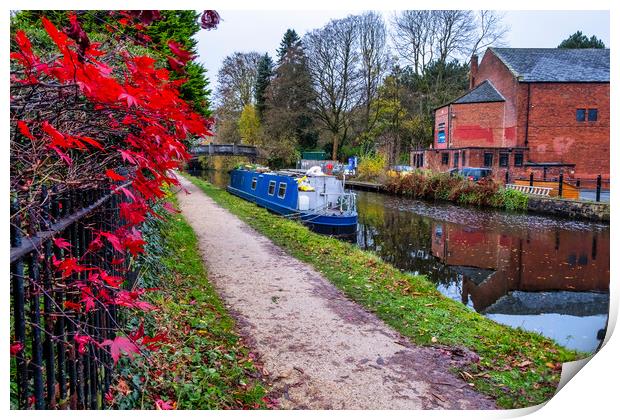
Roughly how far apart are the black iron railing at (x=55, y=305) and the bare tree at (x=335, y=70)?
13070 millimetres

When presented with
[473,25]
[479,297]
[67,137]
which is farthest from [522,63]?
[67,137]

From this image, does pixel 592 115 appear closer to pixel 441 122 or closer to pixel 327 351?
pixel 441 122

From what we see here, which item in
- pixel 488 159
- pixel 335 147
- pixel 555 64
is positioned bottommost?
pixel 488 159

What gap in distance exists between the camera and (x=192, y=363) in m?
3.33

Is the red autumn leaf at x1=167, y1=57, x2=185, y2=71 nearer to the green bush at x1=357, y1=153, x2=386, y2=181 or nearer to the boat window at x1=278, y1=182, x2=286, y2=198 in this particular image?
the boat window at x1=278, y1=182, x2=286, y2=198

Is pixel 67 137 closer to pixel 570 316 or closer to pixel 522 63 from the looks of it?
pixel 570 316

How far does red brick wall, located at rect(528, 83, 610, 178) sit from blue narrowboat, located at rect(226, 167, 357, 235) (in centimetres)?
1554

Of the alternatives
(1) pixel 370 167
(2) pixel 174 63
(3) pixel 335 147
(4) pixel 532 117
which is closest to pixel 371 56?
(1) pixel 370 167

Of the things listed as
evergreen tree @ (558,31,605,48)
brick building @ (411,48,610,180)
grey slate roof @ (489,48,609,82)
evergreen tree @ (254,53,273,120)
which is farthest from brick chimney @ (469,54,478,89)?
evergreen tree @ (254,53,273,120)

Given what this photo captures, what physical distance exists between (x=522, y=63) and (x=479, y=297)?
23452 mm

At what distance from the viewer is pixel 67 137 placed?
1814 millimetres

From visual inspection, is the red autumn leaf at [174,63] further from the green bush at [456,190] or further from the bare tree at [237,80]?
the bare tree at [237,80]

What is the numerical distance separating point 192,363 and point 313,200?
39.3 feet

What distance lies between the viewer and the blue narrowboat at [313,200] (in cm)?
1421
